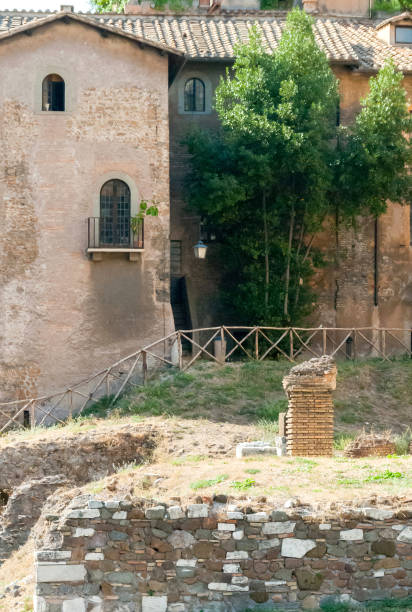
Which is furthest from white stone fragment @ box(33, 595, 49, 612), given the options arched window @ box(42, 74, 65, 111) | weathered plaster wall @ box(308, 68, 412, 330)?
weathered plaster wall @ box(308, 68, 412, 330)

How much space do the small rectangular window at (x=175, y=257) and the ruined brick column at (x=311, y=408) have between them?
13629mm

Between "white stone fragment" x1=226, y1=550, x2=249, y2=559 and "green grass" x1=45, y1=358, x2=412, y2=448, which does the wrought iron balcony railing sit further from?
"white stone fragment" x1=226, y1=550, x2=249, y2=559

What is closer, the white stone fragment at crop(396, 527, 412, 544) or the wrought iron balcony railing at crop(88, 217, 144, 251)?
the white stone fragment at crop(396, 527, 412, 544)

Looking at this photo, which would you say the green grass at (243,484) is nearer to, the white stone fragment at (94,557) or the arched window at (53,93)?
the white stone fragment at (94,557)

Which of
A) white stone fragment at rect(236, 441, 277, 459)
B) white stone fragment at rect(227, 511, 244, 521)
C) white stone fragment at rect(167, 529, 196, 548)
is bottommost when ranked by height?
white stone fragment at rect(236, 441, 277, 459)

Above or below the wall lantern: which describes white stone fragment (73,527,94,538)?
below

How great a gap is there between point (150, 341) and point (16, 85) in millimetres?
7288

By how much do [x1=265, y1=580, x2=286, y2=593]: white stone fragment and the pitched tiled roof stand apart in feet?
72.2

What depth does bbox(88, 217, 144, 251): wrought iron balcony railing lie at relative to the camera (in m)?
31.0

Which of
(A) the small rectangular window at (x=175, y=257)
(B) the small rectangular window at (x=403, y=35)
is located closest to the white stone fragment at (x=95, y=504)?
(A) the small rectangular window at (x=175, y=257)

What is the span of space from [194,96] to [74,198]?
5714 millimetres

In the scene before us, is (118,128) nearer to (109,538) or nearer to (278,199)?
(278,199)

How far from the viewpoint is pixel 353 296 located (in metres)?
34.8

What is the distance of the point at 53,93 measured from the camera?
3145 cm
